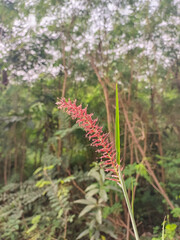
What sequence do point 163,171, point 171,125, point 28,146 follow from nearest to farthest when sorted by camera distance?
point 163,171, point 171,125, point 28,146

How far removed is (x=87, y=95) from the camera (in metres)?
1.81

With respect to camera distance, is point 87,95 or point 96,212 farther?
point 87,95

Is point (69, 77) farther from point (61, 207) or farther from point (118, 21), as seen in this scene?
point (61, 207)

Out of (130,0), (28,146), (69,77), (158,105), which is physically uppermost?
(130,0)

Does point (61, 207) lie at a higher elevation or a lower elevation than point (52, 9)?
lower

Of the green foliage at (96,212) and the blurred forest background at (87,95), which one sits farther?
the blurred forest background at (87,95)

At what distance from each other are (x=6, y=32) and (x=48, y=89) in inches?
23.2

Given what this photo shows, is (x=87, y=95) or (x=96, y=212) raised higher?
(x=87, y=95)

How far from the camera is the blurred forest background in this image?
5.31ft

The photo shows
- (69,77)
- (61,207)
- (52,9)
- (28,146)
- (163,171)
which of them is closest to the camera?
(61,207)

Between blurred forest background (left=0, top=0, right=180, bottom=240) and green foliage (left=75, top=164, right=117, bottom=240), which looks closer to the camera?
green foliage (left=75, top=164, right=117, bottom=240)

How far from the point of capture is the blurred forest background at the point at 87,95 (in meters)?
1.62

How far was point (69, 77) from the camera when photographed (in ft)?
5.90

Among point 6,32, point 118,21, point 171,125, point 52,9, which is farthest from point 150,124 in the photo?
point 6,32
